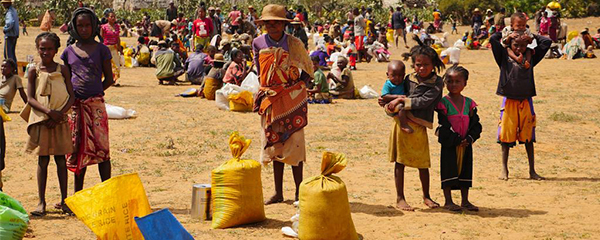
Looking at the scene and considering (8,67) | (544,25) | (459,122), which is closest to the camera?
(459,122)

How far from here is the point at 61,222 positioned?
5.95 m

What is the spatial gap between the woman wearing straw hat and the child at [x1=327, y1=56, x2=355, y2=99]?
25.3 feet

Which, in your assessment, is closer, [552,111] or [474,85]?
[552,111]

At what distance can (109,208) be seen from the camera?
4.81 m

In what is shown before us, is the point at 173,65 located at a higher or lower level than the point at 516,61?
lower

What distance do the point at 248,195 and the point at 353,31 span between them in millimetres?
18408

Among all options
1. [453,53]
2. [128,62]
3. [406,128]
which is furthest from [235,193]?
[453,53]

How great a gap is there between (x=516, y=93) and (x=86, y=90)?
410 cm

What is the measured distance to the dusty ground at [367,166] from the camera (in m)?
5.84

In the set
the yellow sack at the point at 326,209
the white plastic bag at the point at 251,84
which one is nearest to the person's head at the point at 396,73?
the yellow sack at the point at 326,209

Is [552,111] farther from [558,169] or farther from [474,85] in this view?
[558,169]

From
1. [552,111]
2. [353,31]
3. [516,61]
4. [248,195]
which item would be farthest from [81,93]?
[353,31]

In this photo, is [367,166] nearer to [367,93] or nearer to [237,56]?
[237,56]

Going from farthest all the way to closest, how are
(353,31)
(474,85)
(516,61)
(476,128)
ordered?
(353,31), (474,85), (516,61), (476,128)
